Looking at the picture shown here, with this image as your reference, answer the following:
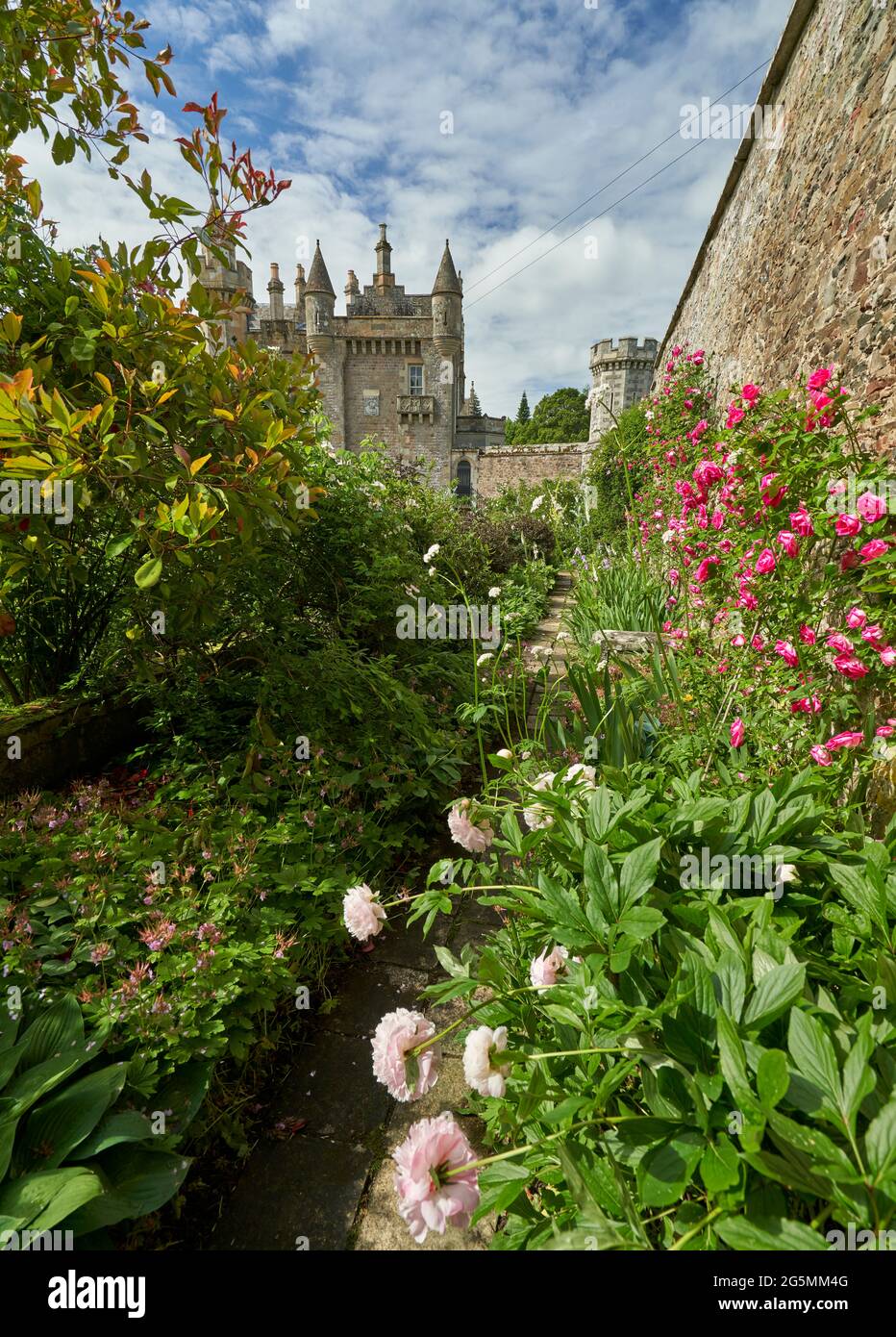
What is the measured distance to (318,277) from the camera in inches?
1014

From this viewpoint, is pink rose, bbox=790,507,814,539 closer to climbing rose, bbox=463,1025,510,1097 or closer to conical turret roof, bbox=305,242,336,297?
climbing rose, bbox=463,1025,510,1097

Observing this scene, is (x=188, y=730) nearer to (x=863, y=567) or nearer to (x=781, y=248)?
(x=863, y=567)

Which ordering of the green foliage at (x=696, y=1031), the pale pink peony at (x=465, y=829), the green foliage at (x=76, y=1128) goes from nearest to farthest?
1. the green foliage at (x=696, y=1031)
2. the green foliage at (x=76, y=1128)
3. the pale pink peony at (x=465, y=829)

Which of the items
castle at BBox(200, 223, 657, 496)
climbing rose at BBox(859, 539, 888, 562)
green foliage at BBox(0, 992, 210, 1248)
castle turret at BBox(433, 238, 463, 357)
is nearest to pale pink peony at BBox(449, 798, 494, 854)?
green foliage at BBox(0, 992, 210, 1248)

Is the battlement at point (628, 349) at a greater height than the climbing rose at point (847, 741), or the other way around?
the battlement at point (628, 349)

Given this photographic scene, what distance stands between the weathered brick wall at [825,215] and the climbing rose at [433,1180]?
8.61 feet

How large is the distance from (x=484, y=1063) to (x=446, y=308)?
31.0 m

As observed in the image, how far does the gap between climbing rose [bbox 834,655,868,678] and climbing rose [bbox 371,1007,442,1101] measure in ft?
6.12

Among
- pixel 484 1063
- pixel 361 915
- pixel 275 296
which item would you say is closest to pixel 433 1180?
pixel 484 1063

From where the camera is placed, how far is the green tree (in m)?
41.3

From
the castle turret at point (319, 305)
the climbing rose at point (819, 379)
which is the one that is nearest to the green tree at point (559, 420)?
the castle turret at point (319, 305)

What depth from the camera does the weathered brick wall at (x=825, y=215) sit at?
7.43 feet

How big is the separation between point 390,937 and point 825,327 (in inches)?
140

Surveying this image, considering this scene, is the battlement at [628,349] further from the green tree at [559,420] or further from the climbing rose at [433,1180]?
the climbing rose at [433,1180]
